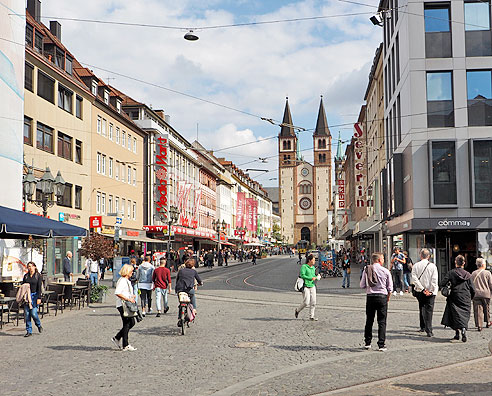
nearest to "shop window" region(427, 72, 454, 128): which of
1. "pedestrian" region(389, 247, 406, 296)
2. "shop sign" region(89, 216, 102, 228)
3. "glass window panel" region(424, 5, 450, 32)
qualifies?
"glass window panel" region(424, 5, 450, 32)

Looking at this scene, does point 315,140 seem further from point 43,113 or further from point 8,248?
point 8,248

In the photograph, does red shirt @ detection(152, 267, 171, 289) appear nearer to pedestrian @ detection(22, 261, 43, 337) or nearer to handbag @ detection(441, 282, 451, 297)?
pedestrian @ detection(22, 261, 43, 337)

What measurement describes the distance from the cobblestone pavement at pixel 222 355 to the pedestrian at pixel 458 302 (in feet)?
1.21

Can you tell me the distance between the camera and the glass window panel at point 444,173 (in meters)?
26.7

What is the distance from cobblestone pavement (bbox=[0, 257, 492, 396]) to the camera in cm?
821

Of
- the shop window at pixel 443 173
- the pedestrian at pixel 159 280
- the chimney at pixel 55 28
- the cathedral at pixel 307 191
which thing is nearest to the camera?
the pedestrian at pixel 159 280

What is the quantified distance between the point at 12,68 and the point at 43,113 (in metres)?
10.8

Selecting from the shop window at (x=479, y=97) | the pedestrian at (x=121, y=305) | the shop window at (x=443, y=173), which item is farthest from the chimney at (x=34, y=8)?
the pedestrian at (x=121, y=305)

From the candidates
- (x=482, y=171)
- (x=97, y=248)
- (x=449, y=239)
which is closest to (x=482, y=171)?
(x=482, y=171)

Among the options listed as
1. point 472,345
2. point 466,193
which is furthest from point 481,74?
point 472,345

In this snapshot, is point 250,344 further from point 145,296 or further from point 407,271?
point 407,271

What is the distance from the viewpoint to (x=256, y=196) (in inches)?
5522

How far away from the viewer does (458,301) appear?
12133mm

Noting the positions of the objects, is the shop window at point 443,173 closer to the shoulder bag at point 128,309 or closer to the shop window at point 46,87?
the shoulder bag at point 128,309
